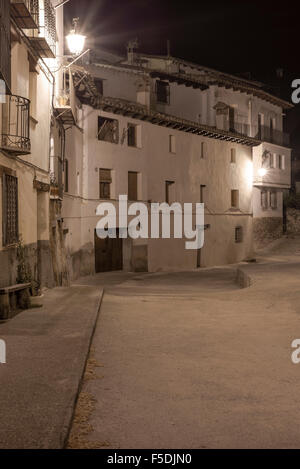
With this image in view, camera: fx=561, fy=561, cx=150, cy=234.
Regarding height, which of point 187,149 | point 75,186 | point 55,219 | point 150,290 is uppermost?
point 187,149

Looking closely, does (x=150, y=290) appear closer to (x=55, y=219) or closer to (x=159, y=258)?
(x=55, y=219)

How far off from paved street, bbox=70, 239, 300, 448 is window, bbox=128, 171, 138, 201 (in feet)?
49.4

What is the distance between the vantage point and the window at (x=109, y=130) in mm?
26828

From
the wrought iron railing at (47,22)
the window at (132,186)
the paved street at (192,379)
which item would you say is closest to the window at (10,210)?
the paved street at (192,379)

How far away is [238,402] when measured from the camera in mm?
5902

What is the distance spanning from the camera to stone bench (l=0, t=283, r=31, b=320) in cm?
1006

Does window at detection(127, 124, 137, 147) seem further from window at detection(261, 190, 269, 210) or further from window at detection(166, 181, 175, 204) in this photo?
window at detection(261, 190, 269, 210)

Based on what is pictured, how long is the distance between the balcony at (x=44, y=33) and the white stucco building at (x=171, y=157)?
18.1ft

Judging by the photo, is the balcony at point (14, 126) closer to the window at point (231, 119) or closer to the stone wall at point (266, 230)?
the window at point (231, 119)

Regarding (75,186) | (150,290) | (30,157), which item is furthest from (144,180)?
(30,157)

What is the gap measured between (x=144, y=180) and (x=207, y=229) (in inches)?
248

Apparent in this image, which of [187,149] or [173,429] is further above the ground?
[187,149]

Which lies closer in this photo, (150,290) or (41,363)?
(41,363)

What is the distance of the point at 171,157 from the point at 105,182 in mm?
5386
